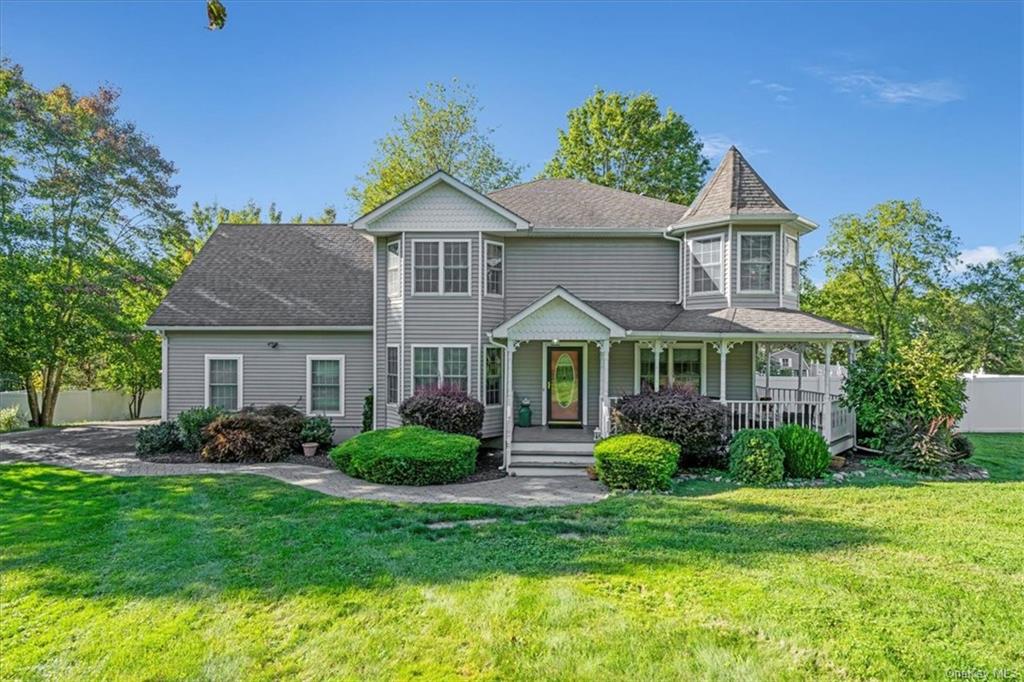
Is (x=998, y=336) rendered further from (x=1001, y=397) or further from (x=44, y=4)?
(x=44, y=4)

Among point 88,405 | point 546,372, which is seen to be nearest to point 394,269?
point 546,372

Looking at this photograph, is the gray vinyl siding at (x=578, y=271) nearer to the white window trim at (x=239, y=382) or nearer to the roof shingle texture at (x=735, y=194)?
the roof shingle texture at (x=735, y=194)

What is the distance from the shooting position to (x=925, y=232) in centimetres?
2419

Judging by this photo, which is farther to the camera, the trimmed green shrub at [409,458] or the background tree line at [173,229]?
the background tree line at [173,229]

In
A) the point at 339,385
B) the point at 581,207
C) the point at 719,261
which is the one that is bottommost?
the point at 339,385

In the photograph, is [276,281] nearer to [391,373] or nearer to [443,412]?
[391,373]

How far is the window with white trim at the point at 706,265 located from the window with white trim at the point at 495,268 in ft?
16.5

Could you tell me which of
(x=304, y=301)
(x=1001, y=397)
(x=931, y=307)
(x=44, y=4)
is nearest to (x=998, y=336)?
(x=931, y=307)

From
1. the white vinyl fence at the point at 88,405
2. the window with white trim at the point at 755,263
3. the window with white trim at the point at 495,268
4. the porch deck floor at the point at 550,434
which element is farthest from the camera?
the white vinyl fence at the point at 88,405

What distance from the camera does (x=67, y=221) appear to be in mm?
18672

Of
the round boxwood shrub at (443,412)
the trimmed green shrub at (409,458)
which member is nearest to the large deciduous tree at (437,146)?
the round boxwood shrub at (443,412)

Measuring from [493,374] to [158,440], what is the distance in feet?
28.0

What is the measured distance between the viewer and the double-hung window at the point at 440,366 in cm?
1375

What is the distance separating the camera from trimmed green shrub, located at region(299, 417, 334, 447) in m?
13.3
